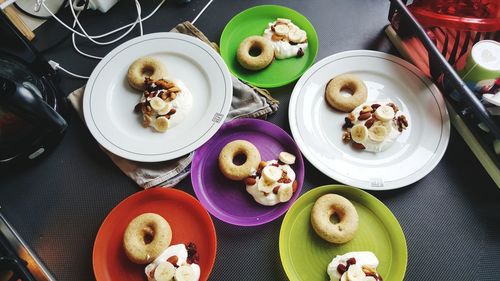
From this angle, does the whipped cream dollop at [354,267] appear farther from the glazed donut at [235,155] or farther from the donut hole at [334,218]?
the glazed donut at [235,155]

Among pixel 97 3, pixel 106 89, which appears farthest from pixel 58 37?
pixel 106 89

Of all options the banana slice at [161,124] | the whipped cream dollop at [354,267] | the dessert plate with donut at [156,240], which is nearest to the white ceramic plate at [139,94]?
the banana slice at [161,124]

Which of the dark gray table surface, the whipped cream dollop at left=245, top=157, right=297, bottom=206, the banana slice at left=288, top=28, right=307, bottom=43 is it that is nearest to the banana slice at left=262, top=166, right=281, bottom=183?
the whipped cream dollop at left=245, top=157, right=297, bottom=206

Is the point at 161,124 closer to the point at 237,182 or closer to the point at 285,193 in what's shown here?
the point at 237,182

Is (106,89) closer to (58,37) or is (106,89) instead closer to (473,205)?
(58,37)

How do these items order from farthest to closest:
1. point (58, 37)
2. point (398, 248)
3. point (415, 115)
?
point (58, 37), point (415, 115), point (398, 248)

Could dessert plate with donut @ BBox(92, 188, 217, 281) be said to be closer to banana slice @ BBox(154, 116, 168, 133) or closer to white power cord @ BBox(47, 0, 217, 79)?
banana slice @ BBox(154, 116, 168, 133)
